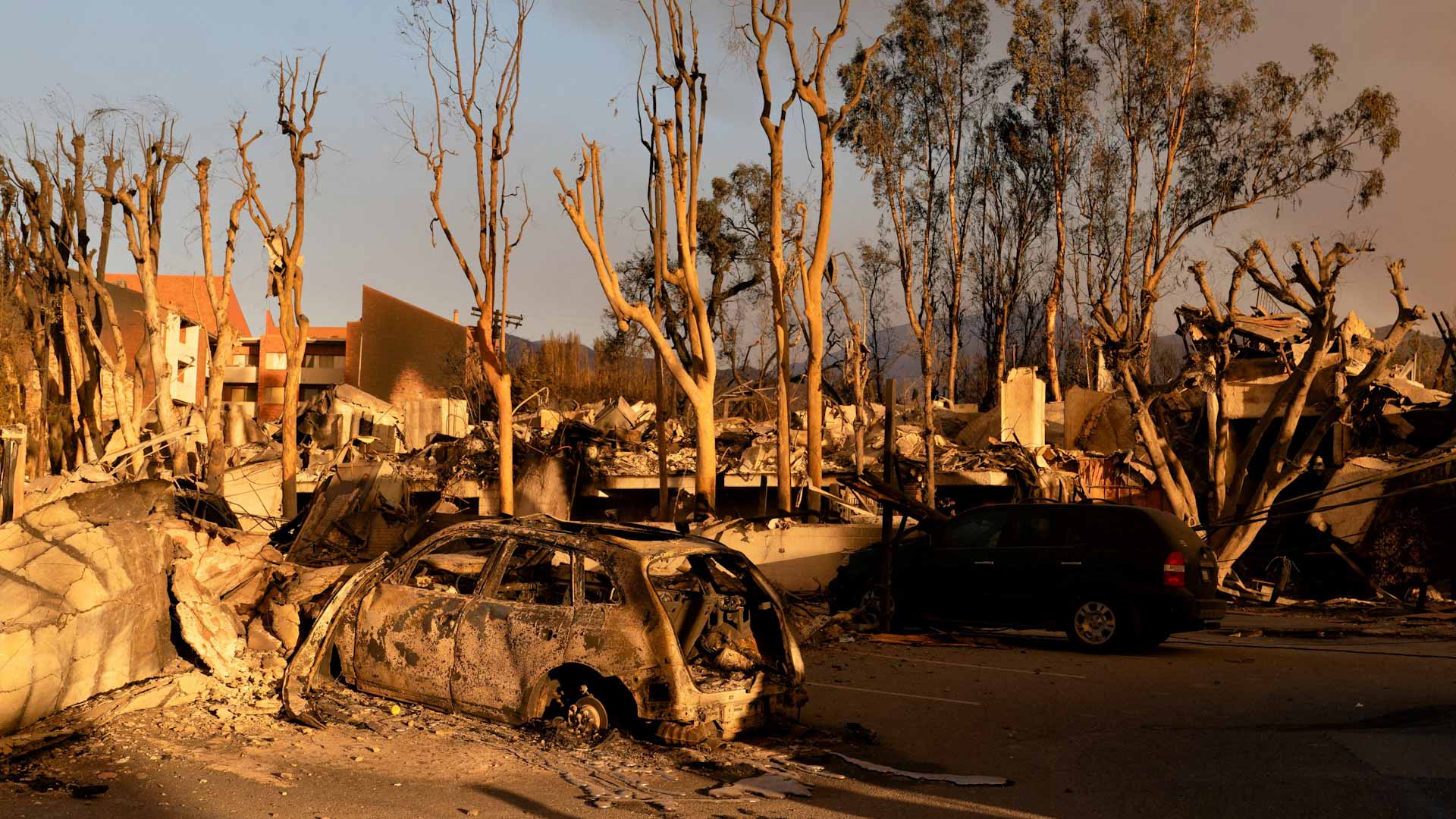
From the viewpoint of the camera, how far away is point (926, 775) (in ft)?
24.7

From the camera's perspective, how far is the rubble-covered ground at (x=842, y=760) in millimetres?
6535

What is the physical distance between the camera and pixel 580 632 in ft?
25.6

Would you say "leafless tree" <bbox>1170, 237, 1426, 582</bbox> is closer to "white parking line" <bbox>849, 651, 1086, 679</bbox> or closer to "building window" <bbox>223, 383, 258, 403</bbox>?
"white parking line" <bbox>849, 651, 1086, 679</bbox>

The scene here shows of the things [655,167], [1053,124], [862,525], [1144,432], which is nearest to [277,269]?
[655,167]

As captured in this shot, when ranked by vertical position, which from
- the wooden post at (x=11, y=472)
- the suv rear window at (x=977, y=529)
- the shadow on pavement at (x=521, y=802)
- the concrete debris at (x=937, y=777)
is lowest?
the concrete debris at (x=937, y=777)

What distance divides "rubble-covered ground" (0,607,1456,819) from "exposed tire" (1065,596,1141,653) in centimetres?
221

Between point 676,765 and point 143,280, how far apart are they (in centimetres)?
2408

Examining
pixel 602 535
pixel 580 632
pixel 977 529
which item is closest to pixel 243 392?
pixel 977 529

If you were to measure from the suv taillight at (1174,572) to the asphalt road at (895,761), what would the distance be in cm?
215

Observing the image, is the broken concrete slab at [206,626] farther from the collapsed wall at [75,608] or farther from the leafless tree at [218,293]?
the leafless tree at [218,293]

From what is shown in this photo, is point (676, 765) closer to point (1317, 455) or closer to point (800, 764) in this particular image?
point (800, 764)

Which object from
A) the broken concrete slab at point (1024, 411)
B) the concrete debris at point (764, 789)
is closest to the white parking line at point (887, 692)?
the concrete debris at point (764, 789)

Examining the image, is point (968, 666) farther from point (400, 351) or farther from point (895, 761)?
point (400, 351)

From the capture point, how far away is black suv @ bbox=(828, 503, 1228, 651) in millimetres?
13102
